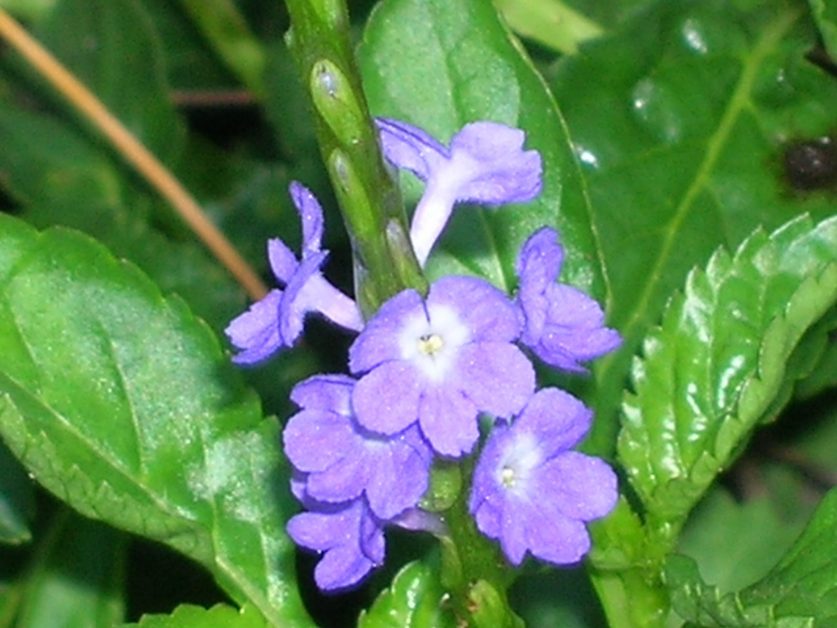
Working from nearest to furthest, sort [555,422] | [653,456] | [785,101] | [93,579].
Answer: [555,422] → [653,456] → [93,579] → [785,101]

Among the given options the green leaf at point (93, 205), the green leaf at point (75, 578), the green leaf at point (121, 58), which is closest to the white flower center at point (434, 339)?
the green leaf at point (75, 578)

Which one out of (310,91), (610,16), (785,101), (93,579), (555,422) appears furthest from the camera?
(610,16)

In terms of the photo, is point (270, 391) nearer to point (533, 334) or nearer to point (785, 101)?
point (785, 101)

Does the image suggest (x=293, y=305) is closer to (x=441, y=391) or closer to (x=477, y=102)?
(x=441, y=391)

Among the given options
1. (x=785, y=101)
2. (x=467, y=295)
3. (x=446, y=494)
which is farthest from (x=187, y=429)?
(x=785, y=101)

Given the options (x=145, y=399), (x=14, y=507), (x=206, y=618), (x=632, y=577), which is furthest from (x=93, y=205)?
(x=632, y=577)

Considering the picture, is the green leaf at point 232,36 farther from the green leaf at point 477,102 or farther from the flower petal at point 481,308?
the flower petal at point 481,308
